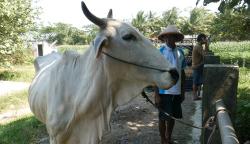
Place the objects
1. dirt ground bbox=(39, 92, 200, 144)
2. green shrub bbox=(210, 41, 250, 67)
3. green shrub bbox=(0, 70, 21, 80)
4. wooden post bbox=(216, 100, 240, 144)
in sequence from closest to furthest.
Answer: wooden post bbox=(216, 100, 240, 144) < dirt ground bbox=(39, 92, 200, 144) < green shrub bbox=(0, 70, 21, 80) < green shrub bbox=(210, 41, 250, 67)

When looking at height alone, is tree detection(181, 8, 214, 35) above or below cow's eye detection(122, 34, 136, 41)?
above

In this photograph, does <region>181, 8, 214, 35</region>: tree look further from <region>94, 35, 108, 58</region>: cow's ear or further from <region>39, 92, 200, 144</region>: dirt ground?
<region>94, 35, 108, 58</region>: cow's ear

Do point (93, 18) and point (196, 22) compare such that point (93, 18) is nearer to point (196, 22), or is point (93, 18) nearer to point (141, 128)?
point (141, 128)

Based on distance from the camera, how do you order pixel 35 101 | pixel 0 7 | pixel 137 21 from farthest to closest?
pixel 137 21
pixel 0 7
pixel 35 101

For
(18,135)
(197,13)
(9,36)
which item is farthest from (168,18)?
(18,135)

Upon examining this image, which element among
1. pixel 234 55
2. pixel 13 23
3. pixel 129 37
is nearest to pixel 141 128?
pixel 129 37

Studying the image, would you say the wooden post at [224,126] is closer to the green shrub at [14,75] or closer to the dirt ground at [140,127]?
the dirt ground at [140,127]

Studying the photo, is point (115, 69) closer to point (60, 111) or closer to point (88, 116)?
point (88, 116)

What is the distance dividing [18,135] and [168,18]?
2245 inches

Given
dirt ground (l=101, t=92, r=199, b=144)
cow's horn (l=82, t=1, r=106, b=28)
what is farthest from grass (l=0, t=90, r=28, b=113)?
cow's horn (l=82, t=1, r=106, b=28)

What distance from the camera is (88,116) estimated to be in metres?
3.28

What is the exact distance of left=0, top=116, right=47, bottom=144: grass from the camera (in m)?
5.93

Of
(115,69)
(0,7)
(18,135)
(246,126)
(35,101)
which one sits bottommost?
(18,135)

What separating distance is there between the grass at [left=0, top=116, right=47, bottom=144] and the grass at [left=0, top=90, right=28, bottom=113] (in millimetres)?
2209
